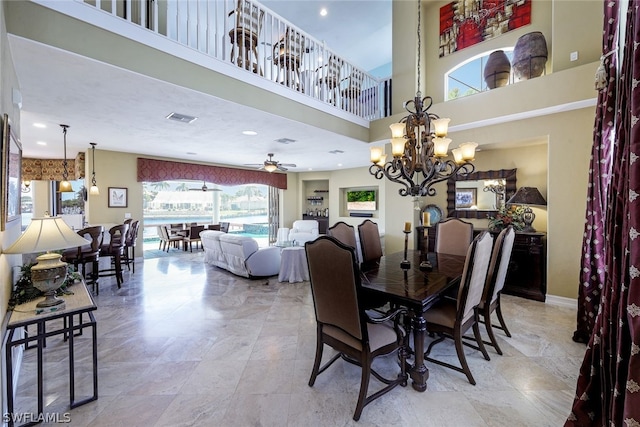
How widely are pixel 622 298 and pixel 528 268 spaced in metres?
3.42

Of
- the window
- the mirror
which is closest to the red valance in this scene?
the window

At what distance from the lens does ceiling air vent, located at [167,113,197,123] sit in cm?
368

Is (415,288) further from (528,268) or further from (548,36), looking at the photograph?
(548,36)

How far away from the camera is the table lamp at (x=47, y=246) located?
177 centimetres

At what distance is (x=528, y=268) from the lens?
396cm

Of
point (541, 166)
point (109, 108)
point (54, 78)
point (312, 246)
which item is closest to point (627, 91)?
point (312, 246)

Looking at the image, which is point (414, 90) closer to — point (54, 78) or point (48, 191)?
point (54, 78)

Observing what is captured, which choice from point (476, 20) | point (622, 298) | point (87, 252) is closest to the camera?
point (622, 298)

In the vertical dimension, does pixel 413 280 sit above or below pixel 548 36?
below

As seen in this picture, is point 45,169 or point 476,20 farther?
point 45,169

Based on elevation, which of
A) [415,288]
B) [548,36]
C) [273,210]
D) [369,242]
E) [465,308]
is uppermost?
[548,36]

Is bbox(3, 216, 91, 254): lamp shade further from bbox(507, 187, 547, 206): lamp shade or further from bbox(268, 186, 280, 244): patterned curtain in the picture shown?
bbox(268, 186, 280, 244): patterned curtain

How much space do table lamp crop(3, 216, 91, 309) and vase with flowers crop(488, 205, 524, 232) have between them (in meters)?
5.08

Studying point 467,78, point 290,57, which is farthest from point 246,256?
point 467,78
